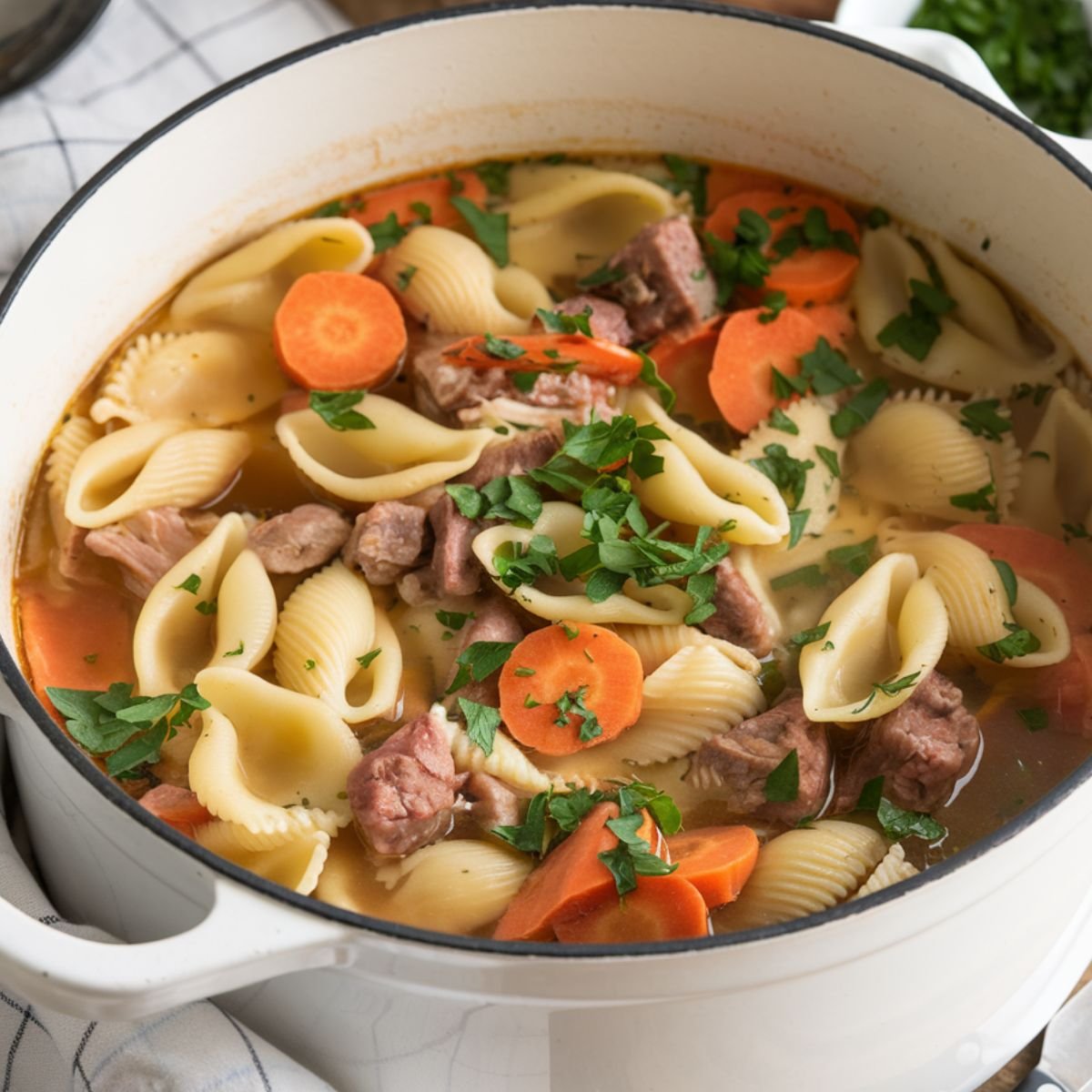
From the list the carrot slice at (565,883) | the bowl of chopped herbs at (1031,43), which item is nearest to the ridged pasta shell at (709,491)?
the carrot slice at (565,883)

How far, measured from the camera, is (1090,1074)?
2.85 m

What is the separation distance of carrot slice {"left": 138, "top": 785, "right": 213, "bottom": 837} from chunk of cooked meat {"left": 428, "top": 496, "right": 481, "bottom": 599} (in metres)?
0.62

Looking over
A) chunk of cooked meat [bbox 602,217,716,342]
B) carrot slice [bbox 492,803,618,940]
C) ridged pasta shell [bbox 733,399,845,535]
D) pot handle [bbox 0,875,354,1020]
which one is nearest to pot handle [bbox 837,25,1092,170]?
chunk of cooked meat [bbox 602,217,716,342]

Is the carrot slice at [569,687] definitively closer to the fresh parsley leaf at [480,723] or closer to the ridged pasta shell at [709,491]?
the fresh parsley leaf at [480,723]

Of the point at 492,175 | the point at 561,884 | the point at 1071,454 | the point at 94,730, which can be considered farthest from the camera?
the point at 492,175

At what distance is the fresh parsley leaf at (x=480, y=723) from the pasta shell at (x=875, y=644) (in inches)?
22.4

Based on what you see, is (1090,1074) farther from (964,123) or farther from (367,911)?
(964,123)

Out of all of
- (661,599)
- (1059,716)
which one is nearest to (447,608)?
(661,599)

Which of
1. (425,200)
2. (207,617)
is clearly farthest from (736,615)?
(425,200)

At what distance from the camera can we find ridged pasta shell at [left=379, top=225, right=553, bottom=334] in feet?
11.1

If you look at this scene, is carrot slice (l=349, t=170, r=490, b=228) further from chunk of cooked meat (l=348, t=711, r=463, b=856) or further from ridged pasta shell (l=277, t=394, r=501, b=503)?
chunk of cooked meat (l=348, t=711, r=463, b=856)

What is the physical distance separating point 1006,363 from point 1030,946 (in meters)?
1.34

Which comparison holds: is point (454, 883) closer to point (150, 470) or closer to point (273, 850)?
point (273, 850)

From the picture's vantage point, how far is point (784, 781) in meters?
2.66
